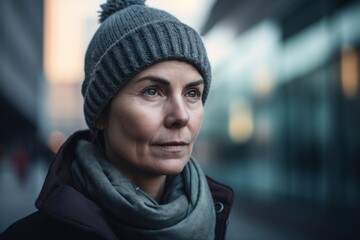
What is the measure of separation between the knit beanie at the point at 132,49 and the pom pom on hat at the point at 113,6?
2.7 inches

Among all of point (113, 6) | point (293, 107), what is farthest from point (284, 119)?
point (113, 6)

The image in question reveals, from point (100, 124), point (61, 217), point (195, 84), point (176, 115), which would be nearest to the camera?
point (61, 217)

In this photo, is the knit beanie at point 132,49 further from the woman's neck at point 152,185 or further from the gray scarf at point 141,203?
the woman's neck at point 152,185

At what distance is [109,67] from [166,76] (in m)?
0.26

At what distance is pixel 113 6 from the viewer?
2.14 m

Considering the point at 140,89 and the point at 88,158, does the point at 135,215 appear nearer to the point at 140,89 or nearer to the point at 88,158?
the point at 88,158

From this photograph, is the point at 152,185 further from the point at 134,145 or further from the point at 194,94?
the point at 194,94

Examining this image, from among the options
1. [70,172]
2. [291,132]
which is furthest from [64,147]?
[291,132]

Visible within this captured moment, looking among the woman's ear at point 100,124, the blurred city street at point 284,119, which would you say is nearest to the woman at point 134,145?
the woman's ear at point 100,124

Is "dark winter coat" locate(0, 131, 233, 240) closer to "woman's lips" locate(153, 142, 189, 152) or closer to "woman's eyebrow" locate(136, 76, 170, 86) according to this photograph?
"woman's lips" locate(153, 142, 189, 152)

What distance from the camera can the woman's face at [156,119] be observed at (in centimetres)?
184

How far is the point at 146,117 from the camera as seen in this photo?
184 centimetres

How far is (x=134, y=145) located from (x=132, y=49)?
1.33ft

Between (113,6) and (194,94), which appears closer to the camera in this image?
(194,94)
